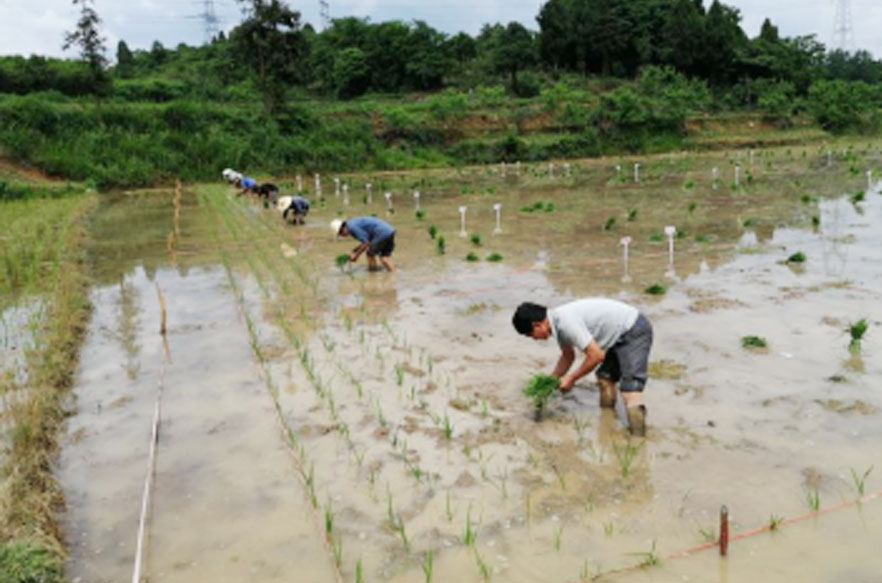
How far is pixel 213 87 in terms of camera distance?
4322 centimetres

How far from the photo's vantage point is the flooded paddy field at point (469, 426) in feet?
12.8

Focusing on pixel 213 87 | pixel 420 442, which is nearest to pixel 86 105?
pixel 213 87

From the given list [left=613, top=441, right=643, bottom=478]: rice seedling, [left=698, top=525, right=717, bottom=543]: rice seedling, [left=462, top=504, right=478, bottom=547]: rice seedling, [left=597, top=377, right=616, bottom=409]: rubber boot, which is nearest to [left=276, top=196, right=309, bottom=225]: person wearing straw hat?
[left=597, top=377, right=616, bottom=409]: rubber boot

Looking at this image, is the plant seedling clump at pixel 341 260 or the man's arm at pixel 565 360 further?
the plant seedling clump at pixel 341 260

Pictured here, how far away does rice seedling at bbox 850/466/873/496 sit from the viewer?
4.18 meters

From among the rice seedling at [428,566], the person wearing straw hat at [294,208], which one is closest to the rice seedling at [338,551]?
the rice seedling at [428,566]

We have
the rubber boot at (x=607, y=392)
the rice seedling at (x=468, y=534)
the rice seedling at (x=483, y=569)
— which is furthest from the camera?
the rubber boot at (x=607, y=392)

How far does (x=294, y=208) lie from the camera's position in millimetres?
16172

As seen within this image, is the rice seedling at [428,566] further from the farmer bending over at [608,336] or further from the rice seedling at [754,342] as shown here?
the rice seedling at [754,342]

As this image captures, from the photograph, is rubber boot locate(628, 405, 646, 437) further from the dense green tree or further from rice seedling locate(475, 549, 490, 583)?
the dense green tree

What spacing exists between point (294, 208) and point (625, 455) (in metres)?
12.6

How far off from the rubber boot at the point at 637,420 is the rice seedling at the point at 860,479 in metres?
1.29

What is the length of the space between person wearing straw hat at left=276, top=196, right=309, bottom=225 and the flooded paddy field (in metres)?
3.18

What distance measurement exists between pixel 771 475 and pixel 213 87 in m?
44.0
